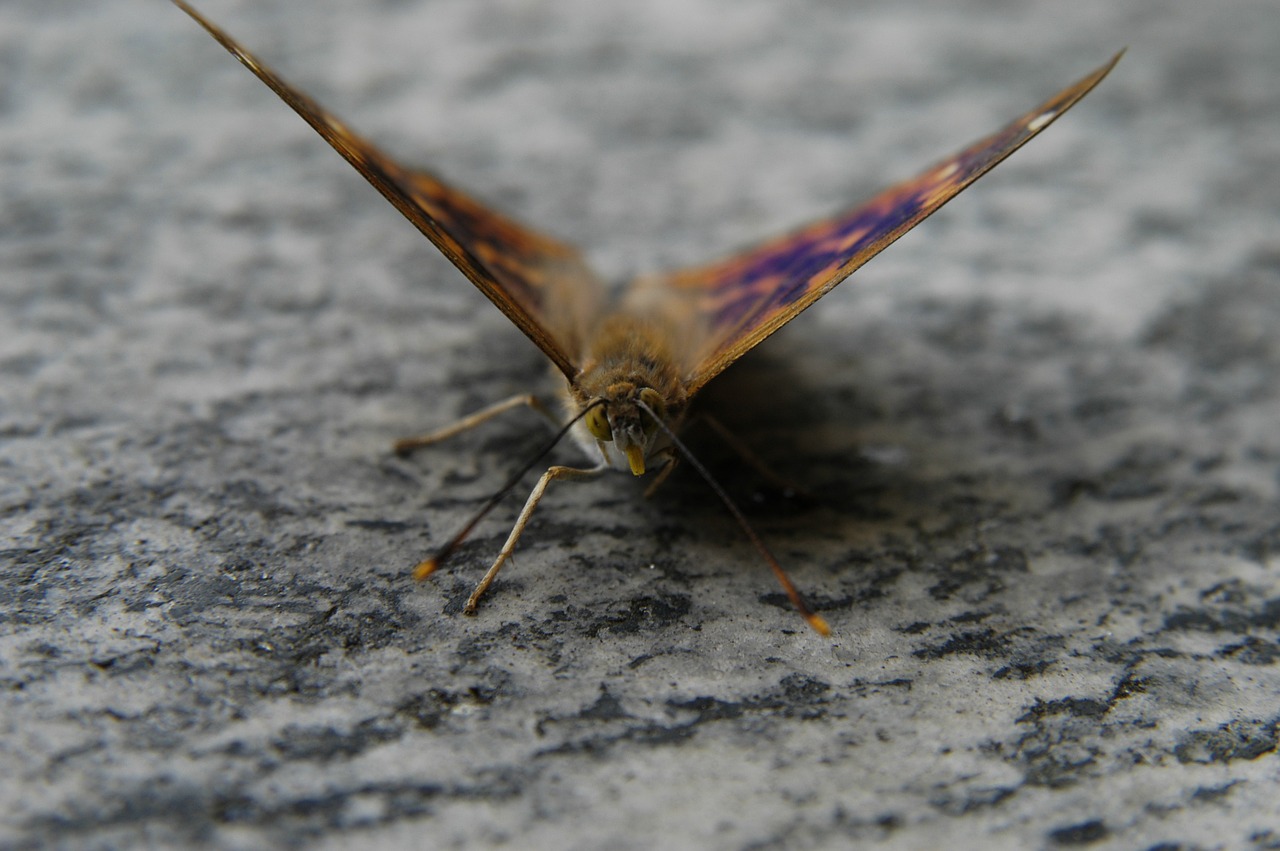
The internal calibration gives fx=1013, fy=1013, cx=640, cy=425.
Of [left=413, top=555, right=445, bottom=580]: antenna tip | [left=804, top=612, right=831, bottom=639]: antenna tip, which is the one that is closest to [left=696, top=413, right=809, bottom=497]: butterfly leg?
[left=804, top=612, right=831, bottom=639]: antenna tip

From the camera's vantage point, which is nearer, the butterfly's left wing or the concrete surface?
the concrete surface

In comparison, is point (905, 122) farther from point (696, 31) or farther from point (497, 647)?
point (497, 647)

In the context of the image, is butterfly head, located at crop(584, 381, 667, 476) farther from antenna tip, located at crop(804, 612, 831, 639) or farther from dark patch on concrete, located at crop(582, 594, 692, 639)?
antenna tip, located at crop(804, 612, 831, 639)

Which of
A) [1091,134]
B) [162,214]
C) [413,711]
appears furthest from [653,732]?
[1091,134]

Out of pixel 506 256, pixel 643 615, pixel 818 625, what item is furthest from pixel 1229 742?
pixel 506 256

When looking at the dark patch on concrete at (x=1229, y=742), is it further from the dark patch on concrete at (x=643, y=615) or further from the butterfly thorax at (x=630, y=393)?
the butterfly thorax at (x=630, y=393)

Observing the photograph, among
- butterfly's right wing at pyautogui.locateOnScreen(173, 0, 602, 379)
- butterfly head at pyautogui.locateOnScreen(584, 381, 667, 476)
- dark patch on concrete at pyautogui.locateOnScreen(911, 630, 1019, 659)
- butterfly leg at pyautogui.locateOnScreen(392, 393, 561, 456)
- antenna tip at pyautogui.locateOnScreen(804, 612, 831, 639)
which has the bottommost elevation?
dark patch on concrete at pyautogui.locateOnScreen(911, 630, 1019, 659)

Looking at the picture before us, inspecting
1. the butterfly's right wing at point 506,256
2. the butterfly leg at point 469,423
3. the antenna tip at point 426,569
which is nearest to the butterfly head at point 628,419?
the butterfly's right wing at point 506,256
